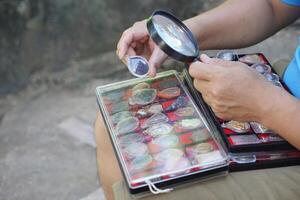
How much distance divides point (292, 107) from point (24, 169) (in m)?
1.26

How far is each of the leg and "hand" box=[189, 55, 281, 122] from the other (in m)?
0.31

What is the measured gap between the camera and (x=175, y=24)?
3.58ft

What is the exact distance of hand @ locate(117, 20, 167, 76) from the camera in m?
1.16

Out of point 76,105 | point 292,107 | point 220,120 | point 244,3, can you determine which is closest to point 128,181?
point 220,120

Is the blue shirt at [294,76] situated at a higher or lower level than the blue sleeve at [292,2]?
lower

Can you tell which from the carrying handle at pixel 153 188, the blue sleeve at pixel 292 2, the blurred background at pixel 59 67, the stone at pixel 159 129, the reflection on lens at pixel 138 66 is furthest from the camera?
the blurred background at pixel 59 67

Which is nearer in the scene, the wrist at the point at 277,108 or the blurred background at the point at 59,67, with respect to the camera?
the wrist at the point at 277,108

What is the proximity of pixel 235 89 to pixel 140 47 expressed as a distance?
0.36 m

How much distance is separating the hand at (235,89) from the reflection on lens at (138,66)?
0.18 metres

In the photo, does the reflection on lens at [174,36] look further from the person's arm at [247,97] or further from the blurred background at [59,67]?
the blurred background at [59,67]

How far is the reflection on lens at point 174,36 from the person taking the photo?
100 cm

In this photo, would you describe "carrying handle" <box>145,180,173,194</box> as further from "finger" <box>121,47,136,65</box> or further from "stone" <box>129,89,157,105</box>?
"finger" <box>121,47,136,65</box>

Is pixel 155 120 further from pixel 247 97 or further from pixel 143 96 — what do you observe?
pixel 247 97

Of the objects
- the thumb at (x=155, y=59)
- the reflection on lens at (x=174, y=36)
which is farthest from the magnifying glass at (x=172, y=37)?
the thumb at (x=155, y=59)
